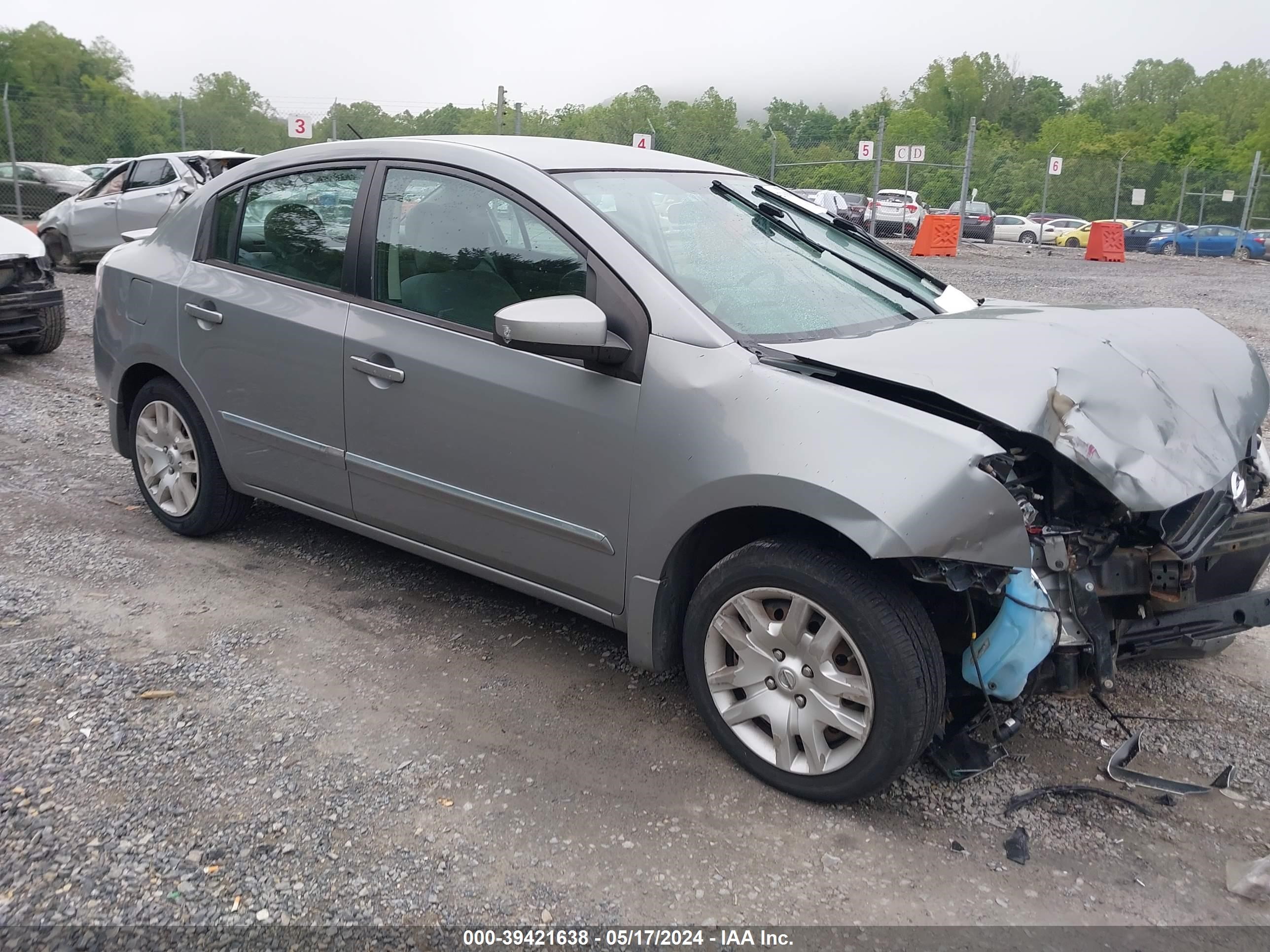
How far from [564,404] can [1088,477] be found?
1.52 m

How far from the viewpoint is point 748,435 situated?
293 cm

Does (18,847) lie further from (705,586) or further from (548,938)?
(705,586)

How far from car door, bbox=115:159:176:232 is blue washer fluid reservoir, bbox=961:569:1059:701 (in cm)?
1319

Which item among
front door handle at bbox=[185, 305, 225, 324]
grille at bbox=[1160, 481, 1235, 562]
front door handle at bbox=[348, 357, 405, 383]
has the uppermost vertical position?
front door handle at bbox=[185, 305, 225, 324]

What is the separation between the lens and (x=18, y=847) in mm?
2662

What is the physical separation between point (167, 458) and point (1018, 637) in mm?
3721

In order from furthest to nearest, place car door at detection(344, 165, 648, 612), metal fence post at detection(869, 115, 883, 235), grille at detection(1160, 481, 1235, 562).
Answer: metal fence post at detection(869, 115, 883, 235), car door at detection(344, 165, 648, 612), grille at detection(1160, 481, 1235, 562)

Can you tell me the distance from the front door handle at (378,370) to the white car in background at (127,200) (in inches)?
425

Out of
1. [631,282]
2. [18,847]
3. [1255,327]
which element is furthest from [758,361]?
[1255,327]

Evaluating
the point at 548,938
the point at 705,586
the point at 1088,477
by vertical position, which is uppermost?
the point at 1088,477

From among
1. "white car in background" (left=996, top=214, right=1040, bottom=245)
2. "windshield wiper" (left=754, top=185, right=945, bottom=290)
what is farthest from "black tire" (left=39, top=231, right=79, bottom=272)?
"white car in background" (left=996, top=214, right=1040, bottom=245)

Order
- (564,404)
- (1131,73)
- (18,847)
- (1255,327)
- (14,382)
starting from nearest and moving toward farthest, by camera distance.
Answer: (18,847) < (564,404) < (14,382) < (1255,327) < (1131,73)

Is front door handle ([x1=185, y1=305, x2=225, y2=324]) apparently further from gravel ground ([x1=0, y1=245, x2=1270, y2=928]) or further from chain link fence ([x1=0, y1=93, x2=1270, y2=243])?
chain link fence ([x1=0, y1=93, x2=1270, y2=243])

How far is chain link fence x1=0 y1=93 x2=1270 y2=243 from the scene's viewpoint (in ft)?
68.9
